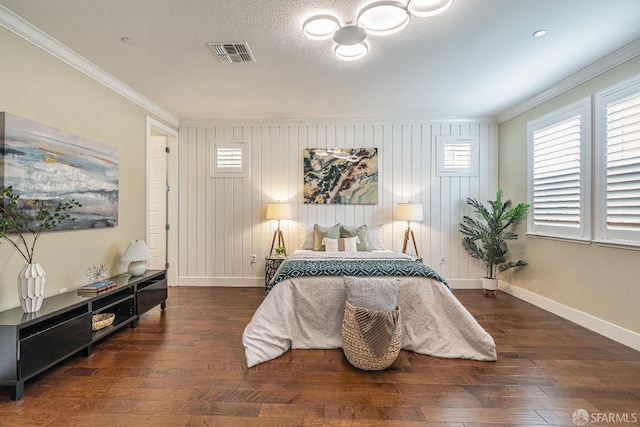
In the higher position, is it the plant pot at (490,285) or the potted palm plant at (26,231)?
the potted palm plant at (26,231)

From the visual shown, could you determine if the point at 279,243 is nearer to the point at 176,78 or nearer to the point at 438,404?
the point at 176,78

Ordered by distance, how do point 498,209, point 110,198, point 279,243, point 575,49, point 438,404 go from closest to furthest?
point 438,404 < point 575,49 < point 110,198 < point 498,209 < point 279,243

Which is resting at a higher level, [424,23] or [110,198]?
[424,23]

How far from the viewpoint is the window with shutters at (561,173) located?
10.1 ft

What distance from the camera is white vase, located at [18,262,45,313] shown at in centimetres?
199

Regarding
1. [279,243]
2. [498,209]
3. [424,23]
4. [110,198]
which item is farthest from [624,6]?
[110,198]

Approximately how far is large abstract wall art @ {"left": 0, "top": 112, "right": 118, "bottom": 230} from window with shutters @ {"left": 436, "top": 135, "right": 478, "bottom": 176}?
4486mm

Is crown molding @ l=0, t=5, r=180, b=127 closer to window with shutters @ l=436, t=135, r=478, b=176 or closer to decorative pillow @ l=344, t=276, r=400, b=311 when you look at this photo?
decorative pillow @ l=344, t=276, r=400, b=311

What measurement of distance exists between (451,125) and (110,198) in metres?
4.82

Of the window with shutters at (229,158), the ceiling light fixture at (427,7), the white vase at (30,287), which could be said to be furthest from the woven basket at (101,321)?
the ceiling light fixture at (427,7)

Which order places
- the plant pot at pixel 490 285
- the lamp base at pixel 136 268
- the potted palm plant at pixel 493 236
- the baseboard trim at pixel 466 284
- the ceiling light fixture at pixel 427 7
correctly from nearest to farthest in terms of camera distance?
1. the ceiling light fixture at pixel 427 7
2. the lamp base at pixel 136 268
3. the potted palm plant at pixel 493 236
4. the plant pot at pixel 490 285
5. the baseboard trim at pixel 466 284

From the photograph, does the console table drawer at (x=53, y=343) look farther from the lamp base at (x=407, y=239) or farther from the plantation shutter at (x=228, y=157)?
the lamp base at (x=407, y=239)

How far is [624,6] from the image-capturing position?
208cm

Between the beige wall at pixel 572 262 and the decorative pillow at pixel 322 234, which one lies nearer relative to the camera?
the beige wall at pixel 572 262
